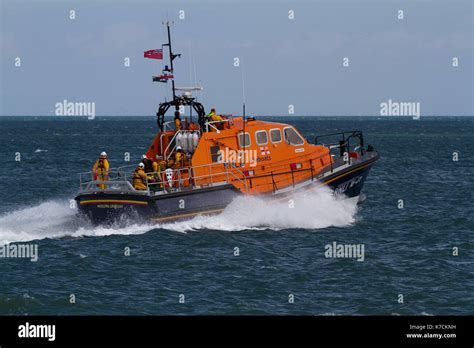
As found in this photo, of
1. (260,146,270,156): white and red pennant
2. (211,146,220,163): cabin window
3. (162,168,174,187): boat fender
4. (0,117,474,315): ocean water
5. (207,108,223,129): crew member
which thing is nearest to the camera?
(0,117,474,315): ocean water

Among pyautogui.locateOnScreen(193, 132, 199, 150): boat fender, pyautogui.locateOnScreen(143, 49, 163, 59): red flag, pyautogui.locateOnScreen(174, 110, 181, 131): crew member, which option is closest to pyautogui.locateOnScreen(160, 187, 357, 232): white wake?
pyautogui.locateOnScreen(193, 132, 199, 150): boat fender

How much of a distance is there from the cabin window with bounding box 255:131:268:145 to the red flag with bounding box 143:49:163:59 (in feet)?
12.6

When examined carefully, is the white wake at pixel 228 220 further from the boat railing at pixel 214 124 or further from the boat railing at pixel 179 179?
the boat railing at pixel 214 124

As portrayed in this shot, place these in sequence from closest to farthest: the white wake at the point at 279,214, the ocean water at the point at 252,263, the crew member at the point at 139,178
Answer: the ocean water at the point at 252,263, the crew member at the point at 139,178, the white wake at the point at 279,214

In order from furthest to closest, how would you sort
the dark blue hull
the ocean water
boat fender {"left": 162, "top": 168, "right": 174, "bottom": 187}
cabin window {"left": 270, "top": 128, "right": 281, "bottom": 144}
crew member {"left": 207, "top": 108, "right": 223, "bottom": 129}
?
cabin window {"left": 270, "top": 128, "right": 281, "bottom": 144}
crew member {"left": 207, "top": 108, "right": 223, "bottom": 129}
boat fender {"left": 162, "top": 168, "right": 174, "bottom": 187}
the dark blue hull
the ocean water

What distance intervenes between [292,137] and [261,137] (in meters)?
1.16

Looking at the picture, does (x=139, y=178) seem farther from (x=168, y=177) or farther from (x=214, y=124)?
(x=214, y=124)

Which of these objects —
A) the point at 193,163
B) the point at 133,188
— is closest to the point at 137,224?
the point at 133,188

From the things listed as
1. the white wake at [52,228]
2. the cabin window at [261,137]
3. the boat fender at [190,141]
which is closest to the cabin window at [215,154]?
the boat fender at [190,141]

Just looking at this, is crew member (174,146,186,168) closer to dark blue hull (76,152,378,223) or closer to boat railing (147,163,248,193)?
boat railing (147,163,248,193)

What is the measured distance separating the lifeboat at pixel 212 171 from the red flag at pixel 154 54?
714 mm

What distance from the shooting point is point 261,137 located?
76.0 ft

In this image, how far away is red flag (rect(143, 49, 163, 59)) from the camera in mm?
22562

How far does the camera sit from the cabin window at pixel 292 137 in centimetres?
2364
